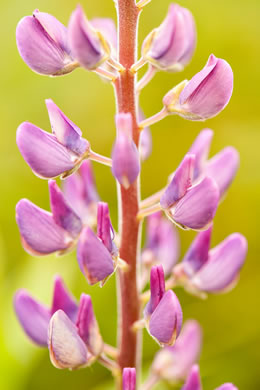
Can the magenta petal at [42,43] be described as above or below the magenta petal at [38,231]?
above

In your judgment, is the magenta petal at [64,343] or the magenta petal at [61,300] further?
the magenta petal at [61,300]

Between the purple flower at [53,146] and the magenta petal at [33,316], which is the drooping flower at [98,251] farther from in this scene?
the magenta petal at [33,316]

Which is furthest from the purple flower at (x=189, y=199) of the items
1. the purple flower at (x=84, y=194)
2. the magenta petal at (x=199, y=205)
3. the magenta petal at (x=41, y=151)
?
the purple flower at (x=84, y=194)

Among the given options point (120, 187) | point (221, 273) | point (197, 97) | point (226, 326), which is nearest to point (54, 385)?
point (226, 326)

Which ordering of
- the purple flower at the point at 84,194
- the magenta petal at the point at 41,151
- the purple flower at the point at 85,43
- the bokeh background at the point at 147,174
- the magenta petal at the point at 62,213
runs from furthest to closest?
the bokeh background at the point at 147,174 → the purple flower at the point at 84,194 → the magenta petal at the point at 62,213 → the magenta petal at the point at 41,151 → the purple flower at the point at 85,43

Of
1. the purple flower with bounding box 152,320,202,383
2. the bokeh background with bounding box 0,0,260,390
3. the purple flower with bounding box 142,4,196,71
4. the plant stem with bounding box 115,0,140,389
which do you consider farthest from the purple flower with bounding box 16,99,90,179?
the bokeh background with bounding box 0,0,260,390

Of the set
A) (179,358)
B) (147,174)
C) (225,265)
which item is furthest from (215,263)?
(147,174)

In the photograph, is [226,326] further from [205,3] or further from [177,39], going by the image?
[205,3]
